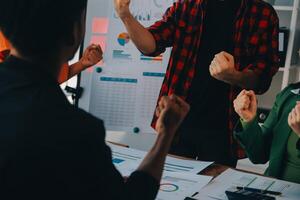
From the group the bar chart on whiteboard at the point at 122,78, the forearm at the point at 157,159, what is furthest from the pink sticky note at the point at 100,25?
the forearm at the point at 157,159

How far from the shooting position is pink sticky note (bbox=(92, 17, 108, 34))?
2.58m

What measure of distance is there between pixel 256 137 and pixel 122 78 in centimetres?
121

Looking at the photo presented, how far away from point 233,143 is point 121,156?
0.57 metres

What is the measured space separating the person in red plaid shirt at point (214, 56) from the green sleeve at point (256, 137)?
199mm

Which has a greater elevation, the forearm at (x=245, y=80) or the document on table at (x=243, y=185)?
the forearm at (x=245, y=80)

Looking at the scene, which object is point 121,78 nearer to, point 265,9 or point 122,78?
point 122,78

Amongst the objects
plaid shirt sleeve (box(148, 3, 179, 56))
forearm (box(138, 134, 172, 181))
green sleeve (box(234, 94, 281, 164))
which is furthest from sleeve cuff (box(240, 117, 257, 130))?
forearm (box(138, 134, 172, 181))

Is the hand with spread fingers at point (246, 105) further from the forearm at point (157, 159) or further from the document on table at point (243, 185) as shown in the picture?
the forearm at point (157, 159)

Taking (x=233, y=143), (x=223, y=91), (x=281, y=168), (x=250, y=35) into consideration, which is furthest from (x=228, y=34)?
(x=281, y=168)

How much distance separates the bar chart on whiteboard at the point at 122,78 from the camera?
2.56m

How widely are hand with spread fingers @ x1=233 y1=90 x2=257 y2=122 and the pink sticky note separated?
4.45 ft

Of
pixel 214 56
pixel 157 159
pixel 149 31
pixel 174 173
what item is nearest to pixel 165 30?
pixel 149 31

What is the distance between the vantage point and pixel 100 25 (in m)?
2.58

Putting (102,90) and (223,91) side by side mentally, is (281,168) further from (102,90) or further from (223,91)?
(102,90)
